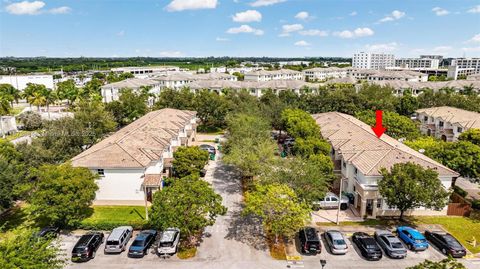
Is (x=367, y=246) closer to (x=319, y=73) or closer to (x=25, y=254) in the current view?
(x=25, y=254)

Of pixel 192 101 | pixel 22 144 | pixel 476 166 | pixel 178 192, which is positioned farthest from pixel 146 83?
pixel 476 166

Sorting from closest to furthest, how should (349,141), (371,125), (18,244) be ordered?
(18,244), (349,141), (371,125)

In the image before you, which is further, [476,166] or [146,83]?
[146,83]

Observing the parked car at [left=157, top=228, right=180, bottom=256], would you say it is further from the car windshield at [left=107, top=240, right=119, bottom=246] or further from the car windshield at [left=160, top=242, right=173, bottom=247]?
the car windshield at [left=107, top=240, right=119, bottom=246]

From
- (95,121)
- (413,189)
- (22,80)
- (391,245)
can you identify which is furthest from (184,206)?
(22,80)

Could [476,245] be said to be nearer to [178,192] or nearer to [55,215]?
[178,192]

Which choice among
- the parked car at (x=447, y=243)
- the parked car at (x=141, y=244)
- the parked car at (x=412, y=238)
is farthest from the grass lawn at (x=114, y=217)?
the parked car at (x=447, y=243)
